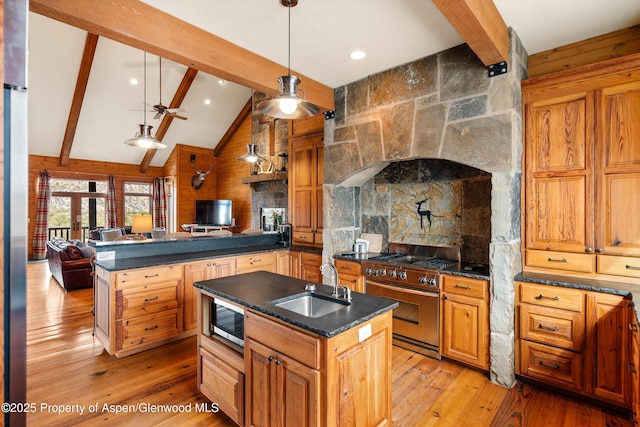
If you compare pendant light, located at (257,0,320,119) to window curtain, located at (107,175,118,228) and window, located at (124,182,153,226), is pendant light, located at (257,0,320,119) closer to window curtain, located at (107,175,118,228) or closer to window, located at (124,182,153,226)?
window curtain, located at (107,175,118,228)

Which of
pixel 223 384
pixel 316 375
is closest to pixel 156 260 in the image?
pixel 223 384

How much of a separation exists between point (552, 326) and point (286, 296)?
2092 millimetres

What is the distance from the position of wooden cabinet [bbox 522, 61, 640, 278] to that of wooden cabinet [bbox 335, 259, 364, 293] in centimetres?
→ 160

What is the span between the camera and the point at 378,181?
4086mm

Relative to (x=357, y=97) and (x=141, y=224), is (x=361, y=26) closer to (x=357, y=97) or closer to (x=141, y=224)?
(x=357, y=97)

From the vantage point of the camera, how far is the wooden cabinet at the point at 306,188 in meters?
4.71

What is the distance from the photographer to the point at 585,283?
2.39 metres

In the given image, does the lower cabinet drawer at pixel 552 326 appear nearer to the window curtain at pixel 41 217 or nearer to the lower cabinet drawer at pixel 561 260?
the lower cabinet drawer at pixel 561 260

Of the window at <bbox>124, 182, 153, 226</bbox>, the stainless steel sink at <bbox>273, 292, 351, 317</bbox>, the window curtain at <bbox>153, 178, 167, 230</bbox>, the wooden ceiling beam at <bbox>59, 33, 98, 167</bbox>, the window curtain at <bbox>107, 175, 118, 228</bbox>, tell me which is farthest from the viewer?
the window curtain at <bbox>153, 178, 167, 230</bbox>

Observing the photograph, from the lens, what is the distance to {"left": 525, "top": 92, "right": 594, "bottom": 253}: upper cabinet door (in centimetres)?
251

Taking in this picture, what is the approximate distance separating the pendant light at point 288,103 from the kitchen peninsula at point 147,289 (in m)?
2.09

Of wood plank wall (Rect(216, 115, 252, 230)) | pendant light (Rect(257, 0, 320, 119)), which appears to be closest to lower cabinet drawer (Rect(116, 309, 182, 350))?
pendant light (Rect(257, 0, 320, 119))

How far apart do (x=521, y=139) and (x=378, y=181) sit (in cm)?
168

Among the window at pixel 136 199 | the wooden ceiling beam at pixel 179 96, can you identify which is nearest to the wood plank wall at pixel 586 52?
the wooden ceiling beam at pixel 179 96
